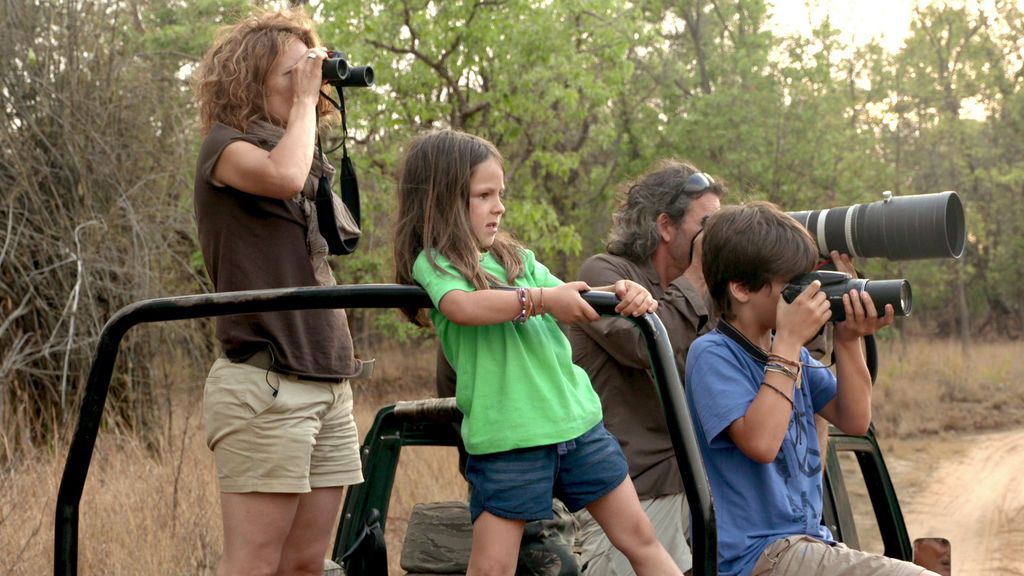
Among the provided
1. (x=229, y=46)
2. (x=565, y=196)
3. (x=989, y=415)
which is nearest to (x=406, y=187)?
(x=229, y=46)

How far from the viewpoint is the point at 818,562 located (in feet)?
7.14

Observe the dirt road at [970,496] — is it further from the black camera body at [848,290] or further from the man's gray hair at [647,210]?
the black camera body at [848,290]

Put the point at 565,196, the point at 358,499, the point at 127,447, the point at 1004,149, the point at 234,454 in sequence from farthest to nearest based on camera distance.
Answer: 1. the point at 1004,149
2. the point at 565,196
3. the point at 127,447
4. the point at 358,499
5. the point at 234,454

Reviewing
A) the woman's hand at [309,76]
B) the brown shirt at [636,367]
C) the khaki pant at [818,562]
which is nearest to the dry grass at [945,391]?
the brown shirt at [636,367]

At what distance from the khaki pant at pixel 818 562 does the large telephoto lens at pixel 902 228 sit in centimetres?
81

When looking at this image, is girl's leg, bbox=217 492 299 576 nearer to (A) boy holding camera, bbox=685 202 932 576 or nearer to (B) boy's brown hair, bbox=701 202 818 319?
(A) boy holding camera, bbox=685 202 932 576

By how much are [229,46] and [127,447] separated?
3.96 m

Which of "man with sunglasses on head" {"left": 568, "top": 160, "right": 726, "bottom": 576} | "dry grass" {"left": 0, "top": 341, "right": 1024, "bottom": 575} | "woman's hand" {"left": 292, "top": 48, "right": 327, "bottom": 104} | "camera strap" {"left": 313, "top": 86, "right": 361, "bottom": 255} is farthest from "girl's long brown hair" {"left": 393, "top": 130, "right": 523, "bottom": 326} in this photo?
"dry grass" {"left": 0, "top": 341, "right": 1024, "bottom": 575}

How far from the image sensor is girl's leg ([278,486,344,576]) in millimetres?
2408

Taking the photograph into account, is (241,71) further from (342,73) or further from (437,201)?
(437,201)

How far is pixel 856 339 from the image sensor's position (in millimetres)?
2502

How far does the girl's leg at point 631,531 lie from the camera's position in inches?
87.7

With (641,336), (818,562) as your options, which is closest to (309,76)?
(641,336)

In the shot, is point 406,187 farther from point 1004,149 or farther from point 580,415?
point 1004,149
